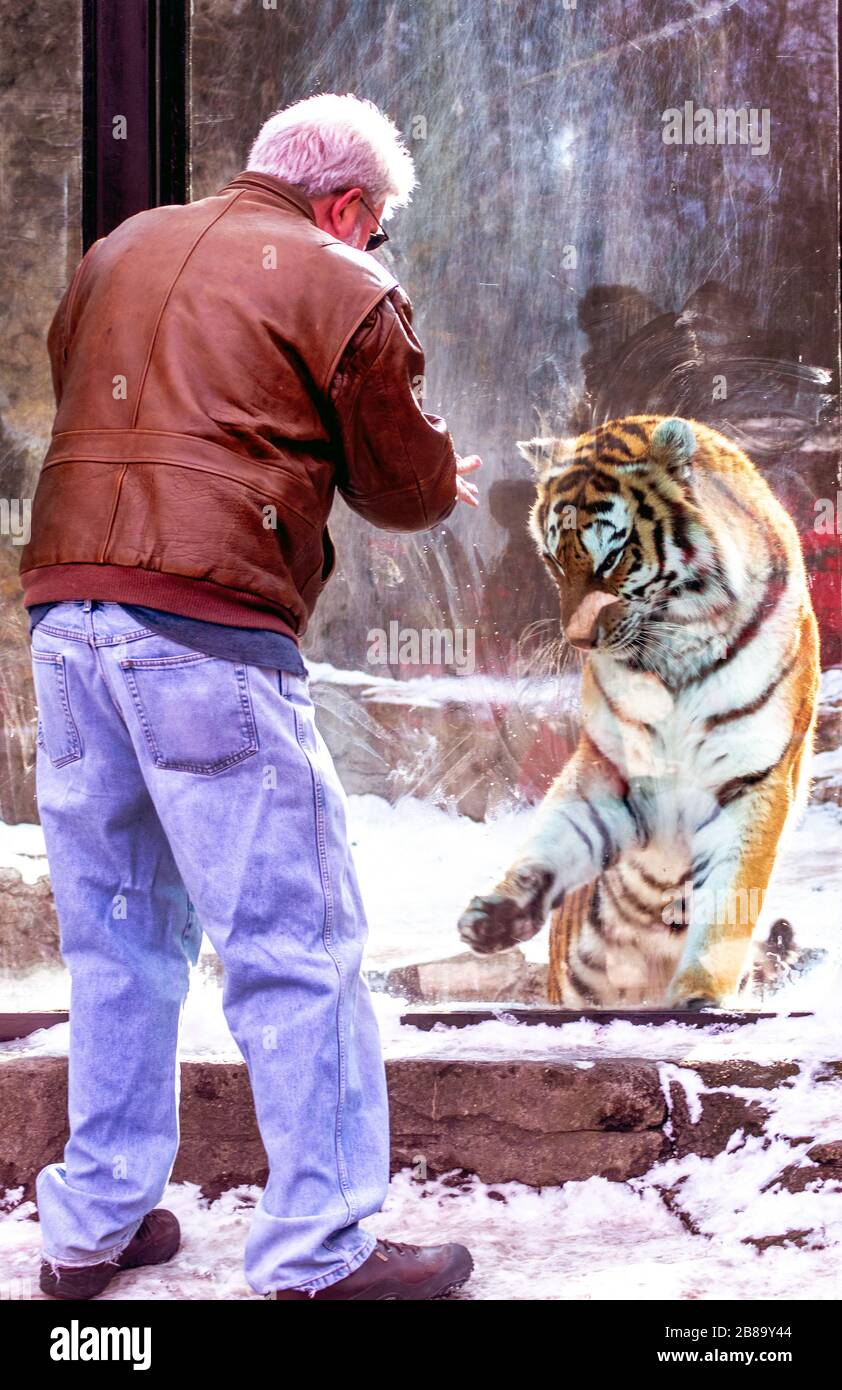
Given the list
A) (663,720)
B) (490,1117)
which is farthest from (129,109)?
(490,1117)

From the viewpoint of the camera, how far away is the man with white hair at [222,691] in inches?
72.6

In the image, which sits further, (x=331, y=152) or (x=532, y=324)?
(x=532, y=324)

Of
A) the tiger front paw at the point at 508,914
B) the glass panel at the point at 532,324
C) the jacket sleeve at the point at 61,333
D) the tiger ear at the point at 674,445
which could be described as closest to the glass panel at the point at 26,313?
the glass panel at the point at 532,324

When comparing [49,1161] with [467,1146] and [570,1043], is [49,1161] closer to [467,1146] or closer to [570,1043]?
[467,1146]

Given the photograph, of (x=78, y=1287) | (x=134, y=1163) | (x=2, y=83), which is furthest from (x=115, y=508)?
(x=2, y=83)

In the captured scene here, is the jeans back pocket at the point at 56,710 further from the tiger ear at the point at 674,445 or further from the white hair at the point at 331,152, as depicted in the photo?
the tiger ear at the point at 674,445

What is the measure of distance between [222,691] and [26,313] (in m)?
1.48

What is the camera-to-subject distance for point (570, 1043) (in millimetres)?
2680

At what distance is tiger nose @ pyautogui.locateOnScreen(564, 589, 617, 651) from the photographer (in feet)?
9.37

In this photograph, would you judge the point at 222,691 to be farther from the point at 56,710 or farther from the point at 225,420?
the point at 225,420

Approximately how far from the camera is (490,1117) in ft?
8.21

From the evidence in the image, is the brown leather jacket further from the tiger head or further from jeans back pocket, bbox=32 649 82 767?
the tiger head

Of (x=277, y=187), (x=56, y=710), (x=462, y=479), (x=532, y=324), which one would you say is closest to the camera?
(x=56, y=710)

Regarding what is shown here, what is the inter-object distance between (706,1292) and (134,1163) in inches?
35.0
